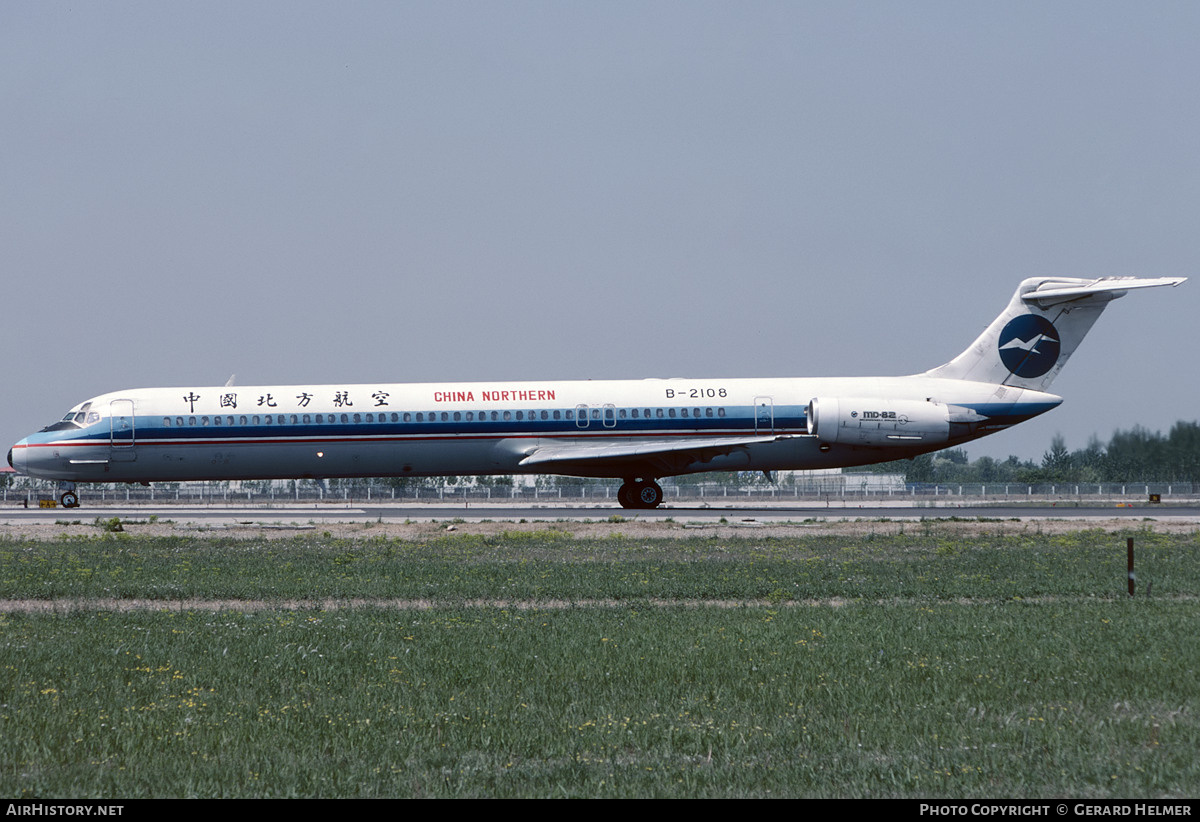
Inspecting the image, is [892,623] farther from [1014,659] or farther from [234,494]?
[234,494]

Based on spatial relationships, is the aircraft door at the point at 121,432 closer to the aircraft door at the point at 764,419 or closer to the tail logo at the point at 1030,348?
the aircraft door at the point at 764,419

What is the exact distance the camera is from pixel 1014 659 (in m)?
11.4


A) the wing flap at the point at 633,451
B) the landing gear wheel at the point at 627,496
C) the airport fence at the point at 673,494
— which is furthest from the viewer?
the airport fence at the point at 673,494

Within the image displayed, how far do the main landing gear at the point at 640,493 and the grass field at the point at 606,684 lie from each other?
20.6m

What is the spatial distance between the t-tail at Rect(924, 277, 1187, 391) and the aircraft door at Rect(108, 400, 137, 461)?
2895 cm

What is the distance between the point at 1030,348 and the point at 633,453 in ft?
48.4

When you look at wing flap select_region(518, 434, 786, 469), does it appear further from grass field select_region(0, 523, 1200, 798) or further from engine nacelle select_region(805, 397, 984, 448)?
grass field select_region(0, 523, 1200, 798)

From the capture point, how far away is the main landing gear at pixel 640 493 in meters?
40.4

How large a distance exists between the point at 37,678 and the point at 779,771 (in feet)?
24.9

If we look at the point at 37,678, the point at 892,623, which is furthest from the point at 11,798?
the point at 892,623

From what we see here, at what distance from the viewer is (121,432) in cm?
3784

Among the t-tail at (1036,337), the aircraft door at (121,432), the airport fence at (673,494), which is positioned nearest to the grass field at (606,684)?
the aircraft door at (121,432)

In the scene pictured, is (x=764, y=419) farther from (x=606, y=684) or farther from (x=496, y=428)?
(x=606, y=684)

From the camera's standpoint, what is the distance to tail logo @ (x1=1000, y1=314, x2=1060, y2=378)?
39094 millimetres
